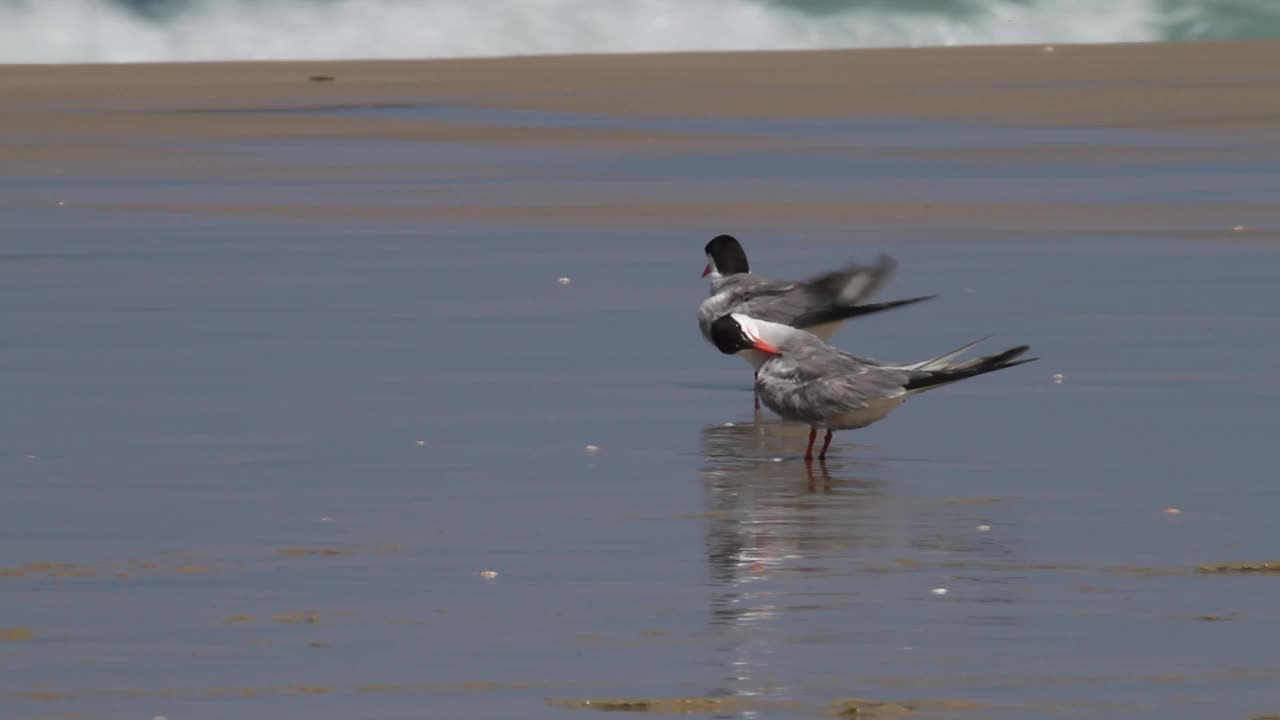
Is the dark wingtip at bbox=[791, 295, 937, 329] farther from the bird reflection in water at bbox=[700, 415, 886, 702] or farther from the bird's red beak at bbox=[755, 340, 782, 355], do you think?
the bird's red beak at bbox=[755, 340, 782, 355]

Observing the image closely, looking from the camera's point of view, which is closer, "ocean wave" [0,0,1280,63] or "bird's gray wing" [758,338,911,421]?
"bird's gray wing" [758,338,911,421]

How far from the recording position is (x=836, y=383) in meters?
9.12

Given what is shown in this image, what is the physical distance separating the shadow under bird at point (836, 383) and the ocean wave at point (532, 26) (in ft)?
117

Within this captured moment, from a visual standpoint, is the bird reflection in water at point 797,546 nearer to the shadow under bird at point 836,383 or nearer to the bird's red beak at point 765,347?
the shadow under bird at point 836,383

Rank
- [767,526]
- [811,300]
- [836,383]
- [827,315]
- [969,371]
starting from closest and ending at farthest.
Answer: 1. [767,526]
2. [969,371]
3. [836,383]
4. [827,315]
5. [811,300]

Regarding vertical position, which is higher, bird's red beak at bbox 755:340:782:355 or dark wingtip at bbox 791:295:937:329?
dark wingtip at bbox 791:295:937:329

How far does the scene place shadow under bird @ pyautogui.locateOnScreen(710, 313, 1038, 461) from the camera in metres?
8.92

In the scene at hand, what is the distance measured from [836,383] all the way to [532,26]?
3708 centimetres

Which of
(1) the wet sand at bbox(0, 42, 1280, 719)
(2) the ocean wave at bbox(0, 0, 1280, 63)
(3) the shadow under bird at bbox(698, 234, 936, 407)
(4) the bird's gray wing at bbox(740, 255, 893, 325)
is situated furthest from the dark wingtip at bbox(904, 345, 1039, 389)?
(2) the ocean wave at bbox(0, 0, 1280, 63)

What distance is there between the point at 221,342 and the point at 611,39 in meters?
34.3

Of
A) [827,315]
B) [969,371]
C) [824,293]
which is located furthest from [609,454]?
[824,293]

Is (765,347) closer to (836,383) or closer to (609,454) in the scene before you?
(836,383)

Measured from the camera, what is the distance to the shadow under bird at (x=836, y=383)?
29.3 ft

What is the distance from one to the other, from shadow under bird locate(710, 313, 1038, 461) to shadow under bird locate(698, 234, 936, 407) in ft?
3.72
